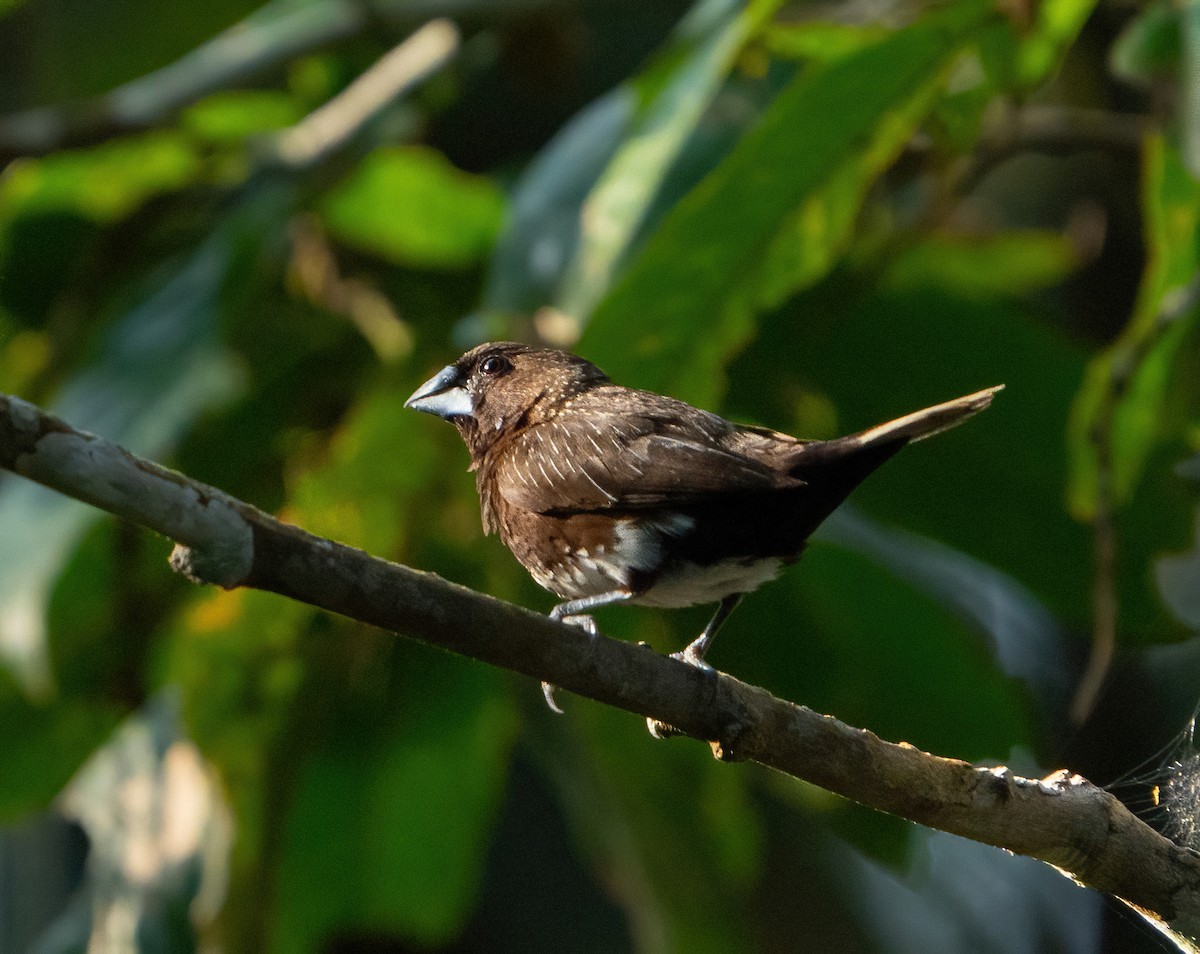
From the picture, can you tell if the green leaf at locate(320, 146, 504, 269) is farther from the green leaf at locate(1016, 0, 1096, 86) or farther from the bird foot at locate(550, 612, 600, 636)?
the bird foot at locate(550, 612, 600, 636)

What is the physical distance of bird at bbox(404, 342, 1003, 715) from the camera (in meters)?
1.45

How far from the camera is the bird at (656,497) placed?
1452 mm

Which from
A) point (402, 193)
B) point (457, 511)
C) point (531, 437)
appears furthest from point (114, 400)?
point (531, 437)

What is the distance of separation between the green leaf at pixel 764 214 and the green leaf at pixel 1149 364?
0.40 metres

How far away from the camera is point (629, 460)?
149cm

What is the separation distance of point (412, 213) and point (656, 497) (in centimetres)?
218

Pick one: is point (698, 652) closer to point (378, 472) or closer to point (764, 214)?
point (764, 214)

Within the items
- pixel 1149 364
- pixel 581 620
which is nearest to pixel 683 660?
pixel 581 620

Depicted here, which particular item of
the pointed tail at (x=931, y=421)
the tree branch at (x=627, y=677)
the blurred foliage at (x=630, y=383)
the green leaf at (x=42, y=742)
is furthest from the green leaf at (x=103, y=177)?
the tree branch at (x=627, y=677)

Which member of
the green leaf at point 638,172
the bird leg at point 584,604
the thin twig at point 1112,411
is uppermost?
the green leaf at point 638,172

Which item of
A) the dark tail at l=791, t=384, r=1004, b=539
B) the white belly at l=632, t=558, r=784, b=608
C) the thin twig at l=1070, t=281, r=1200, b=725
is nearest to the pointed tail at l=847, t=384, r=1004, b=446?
the dark tail at l=791, t=384, r=1004, b=539

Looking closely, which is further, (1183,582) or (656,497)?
(1183,582)

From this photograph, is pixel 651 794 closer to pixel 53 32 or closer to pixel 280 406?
pixel 280 406

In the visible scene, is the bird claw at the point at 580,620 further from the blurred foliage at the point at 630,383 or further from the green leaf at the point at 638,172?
the green leaf at the point at 638,172
